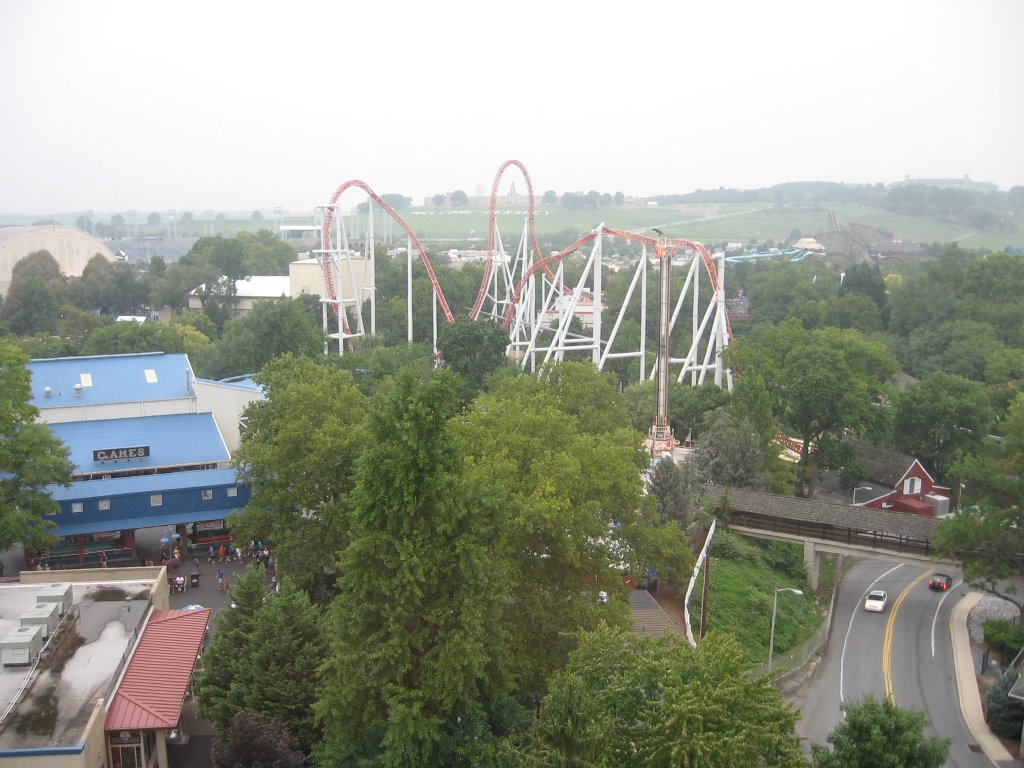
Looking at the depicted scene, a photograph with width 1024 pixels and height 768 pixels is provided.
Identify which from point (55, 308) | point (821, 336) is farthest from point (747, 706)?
point (55, 308)

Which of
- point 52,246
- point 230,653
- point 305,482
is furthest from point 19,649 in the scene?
point 52,246

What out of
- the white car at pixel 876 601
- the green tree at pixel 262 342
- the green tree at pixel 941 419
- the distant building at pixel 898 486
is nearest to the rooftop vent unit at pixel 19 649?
the white car at pixel 876 601

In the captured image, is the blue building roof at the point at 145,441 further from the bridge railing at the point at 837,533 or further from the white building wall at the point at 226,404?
the bridge railing at the point at 837,533

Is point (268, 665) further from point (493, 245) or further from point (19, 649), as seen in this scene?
point (493, 245)

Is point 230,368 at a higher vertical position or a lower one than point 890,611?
higher

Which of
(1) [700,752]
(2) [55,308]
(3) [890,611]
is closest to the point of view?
(1) [700,752]

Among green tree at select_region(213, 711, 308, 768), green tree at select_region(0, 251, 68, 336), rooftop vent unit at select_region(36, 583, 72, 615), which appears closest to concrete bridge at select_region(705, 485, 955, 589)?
green tree at select_region(213, 711, 308, 768)

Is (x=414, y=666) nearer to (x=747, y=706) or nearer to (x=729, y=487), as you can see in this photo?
(x=747, y=706)
